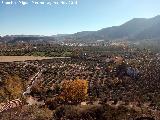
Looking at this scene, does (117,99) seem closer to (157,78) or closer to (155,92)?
(155,92)

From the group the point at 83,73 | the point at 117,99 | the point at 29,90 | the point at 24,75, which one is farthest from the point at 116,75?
the point at 117,99

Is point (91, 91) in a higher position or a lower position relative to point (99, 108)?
lower

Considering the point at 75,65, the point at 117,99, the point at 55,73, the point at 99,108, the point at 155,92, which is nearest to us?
the point at 99,108

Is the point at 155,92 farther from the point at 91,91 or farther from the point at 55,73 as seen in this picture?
the point at 55,73

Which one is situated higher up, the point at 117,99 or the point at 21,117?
the point at 21,117

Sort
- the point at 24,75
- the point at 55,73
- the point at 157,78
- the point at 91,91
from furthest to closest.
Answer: the point at 55,73 → the point at 24,75 → the point at 157,78 → the point at 91,91

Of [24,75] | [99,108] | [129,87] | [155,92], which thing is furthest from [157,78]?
[99,108]

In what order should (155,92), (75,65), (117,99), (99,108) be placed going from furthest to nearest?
(75,65) → (155,92) → (117,99) → (99,108)

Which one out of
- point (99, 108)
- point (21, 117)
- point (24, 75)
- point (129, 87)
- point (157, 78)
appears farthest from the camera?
point (24, 75)

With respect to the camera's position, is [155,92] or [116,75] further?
[116,75]
